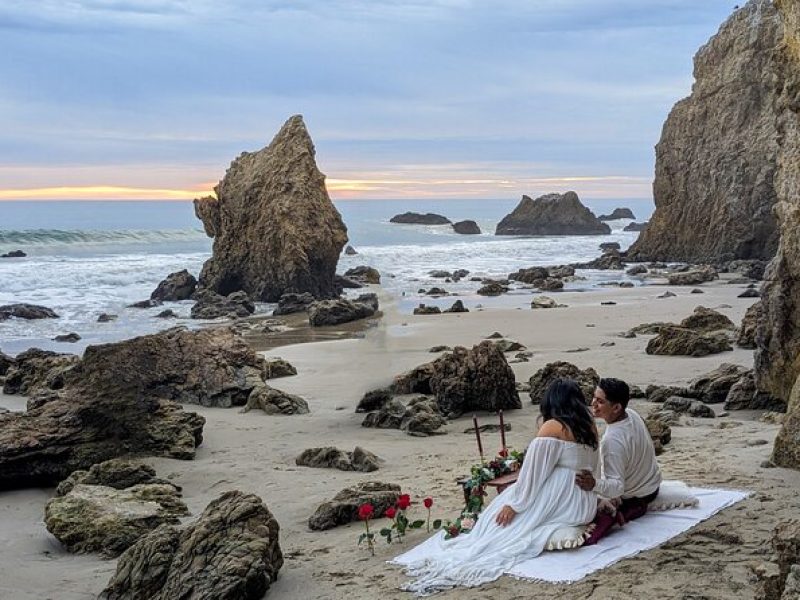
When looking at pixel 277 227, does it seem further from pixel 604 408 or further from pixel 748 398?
pixel 604 408

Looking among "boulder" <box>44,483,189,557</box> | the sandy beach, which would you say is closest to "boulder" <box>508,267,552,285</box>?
the sandy beach

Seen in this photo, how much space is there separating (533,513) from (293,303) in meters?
23.3

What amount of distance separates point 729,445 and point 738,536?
2.80 meters

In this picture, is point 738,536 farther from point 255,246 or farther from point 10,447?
point 255,246

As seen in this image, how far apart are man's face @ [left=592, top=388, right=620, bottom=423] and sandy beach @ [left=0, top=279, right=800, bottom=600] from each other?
81 cm

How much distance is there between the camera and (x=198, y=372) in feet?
42.7

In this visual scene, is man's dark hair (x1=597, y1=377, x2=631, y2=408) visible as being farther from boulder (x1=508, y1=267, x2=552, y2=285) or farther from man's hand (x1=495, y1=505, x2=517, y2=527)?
boulder (x1=508, y1=267, x2=552, y2=285)

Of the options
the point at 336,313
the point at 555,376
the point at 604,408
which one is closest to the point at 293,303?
the point at 336,313

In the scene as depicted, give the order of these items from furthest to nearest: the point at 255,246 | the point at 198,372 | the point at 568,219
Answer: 1. the point at 568,219
2. the point at 255,246
3. the point at 198,372

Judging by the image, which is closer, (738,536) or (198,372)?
(738,536)

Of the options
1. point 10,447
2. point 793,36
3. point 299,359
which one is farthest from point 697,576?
point 299,359

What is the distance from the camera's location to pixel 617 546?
5480 millimetres

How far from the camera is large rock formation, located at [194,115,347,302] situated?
31875 mm

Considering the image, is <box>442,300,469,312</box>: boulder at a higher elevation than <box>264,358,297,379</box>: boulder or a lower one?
higher
